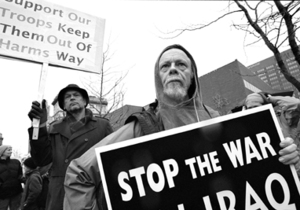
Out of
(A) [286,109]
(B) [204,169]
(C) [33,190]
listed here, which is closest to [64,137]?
(B) [204,169]

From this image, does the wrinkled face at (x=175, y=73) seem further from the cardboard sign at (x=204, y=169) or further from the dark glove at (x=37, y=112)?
the dark glove at (x=37, y=112)

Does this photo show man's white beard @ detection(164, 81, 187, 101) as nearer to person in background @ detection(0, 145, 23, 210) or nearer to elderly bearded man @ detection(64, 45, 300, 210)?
elderly bearded man @ detection(64, 45, 300, 210)

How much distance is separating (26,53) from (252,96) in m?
2.19

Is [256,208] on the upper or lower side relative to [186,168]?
lower

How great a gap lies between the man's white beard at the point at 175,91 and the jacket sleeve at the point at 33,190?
3.11m

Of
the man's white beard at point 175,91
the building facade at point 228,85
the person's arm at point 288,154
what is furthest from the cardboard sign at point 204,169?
the building facade at point 228,85

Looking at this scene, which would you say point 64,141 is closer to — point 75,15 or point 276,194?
point 75,15

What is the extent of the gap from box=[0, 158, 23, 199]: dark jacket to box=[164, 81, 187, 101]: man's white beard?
12.5ft

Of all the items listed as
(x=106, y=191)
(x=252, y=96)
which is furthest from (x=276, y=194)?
(x=252, y=96)

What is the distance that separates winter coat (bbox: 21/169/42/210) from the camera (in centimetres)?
349

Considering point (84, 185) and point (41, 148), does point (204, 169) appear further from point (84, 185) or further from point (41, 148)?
point (41, 148)

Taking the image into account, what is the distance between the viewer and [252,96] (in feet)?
6.81

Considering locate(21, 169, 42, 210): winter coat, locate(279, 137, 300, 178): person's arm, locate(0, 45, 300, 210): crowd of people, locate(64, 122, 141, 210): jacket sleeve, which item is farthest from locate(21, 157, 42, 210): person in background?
locate(279, 137, 300, 178): person's arm

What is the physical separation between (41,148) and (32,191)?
6.77 ft
